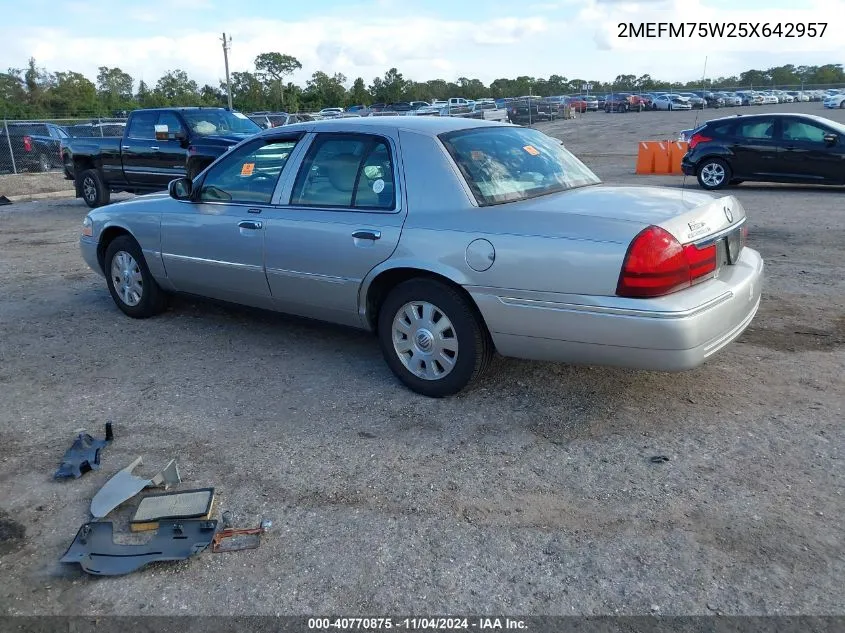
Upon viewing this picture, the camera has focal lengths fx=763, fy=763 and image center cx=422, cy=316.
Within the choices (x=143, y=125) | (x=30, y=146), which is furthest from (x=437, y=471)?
(x=30, y=146)

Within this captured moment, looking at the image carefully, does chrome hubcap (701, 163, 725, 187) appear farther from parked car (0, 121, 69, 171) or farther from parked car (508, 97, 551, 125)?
parked car (508, 97, 551, 125)

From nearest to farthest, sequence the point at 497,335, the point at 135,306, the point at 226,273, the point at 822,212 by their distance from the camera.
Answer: the point at 497,335 < the point at 226,273 < the point at 135,306 < the point at 822,212

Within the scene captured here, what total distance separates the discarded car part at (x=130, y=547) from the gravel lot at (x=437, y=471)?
51 mm

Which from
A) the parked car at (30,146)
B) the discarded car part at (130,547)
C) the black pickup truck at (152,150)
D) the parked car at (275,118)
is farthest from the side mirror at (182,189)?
the parked car at (275,118)

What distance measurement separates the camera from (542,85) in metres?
105

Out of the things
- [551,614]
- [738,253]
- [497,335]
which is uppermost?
[738,253]

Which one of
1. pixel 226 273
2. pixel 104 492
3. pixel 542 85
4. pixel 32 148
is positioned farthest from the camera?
pixel 542 85

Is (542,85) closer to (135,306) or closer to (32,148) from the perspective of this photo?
(32,148)

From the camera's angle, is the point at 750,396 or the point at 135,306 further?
the point at 135,306

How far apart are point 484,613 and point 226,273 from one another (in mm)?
3520

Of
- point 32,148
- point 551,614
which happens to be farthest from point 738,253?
point 32,148

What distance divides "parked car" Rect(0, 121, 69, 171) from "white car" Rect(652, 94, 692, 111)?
5005 centimetres

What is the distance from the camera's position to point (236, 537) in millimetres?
3248

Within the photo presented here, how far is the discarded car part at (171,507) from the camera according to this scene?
131 inches
